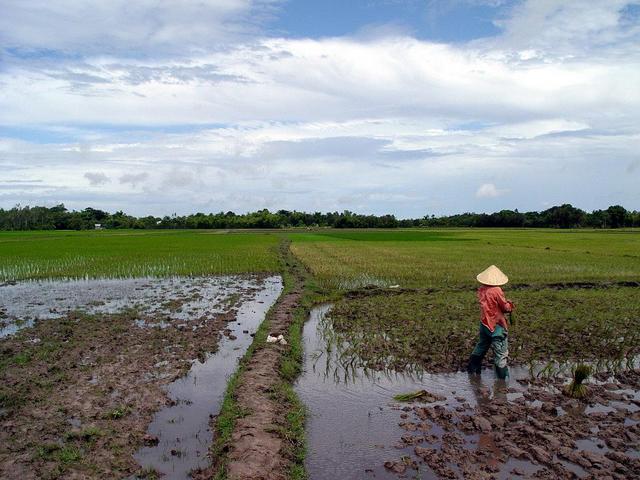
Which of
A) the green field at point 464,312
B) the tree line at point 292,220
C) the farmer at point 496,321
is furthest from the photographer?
the tree line at point 292,220

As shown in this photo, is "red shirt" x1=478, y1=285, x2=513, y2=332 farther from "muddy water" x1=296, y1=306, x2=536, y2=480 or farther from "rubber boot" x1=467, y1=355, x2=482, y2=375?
"muddy water" x1=296, y1=306, x2=536, y2=480

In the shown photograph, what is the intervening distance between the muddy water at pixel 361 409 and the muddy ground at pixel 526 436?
73 millimetres

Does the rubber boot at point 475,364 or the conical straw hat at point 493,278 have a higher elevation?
the conical straw hat at point 493,278

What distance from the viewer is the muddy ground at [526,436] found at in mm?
4680

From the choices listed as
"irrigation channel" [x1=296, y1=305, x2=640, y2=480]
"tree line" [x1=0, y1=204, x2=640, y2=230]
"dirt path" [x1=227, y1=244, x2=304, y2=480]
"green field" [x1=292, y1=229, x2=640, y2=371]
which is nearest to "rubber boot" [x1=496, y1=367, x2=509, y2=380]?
"irrigation channel" [x1=296, y1=305, x2=640, y2=480]

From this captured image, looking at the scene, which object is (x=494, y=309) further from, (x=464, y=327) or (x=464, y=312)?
(x=464, y=312)

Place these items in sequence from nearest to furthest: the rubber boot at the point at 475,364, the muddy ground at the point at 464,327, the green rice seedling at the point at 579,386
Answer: the green rice seedling at the point at 579,386
the rubber boot at the point at 475,364
the muddy ground at the point at 464,327

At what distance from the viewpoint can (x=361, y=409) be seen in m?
6.20

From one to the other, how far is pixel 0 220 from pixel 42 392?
94.4 m

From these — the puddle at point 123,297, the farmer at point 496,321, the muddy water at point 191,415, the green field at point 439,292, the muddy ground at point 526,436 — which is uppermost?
the farmer at point 496,321

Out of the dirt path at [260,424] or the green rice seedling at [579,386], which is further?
the green rice seedling at [579,386]

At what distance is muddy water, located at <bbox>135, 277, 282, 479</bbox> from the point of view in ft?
16.3

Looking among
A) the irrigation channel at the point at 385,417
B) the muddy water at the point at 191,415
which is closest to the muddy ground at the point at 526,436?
the irrigation channel at the point at 385,417

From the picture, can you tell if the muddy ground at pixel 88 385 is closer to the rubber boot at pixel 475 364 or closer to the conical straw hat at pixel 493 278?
the rubber boot at pixel 475 364
